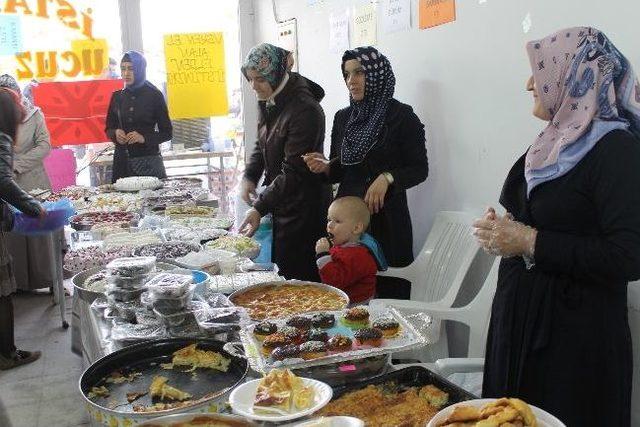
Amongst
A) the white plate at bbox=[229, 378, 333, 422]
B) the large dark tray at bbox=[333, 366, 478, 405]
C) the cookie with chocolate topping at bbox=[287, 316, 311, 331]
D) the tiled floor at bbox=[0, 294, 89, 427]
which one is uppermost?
the cookie with chocolate topping at bbox=[287, 316, 311, 331]

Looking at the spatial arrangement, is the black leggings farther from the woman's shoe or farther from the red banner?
the red banner

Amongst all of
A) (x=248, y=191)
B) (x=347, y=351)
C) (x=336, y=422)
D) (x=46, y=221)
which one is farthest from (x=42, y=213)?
(x=336, y=422)

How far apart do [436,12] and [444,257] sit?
1.19 meters

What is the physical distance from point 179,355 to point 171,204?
2.26m

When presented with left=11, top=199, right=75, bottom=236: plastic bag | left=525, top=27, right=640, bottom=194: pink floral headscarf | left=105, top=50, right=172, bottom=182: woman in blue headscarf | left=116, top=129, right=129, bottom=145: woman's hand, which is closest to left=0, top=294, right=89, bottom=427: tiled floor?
left=11, top=199, right=75, bottom=236: plastic bag

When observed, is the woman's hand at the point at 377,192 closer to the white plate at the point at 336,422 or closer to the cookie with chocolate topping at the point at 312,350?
the cookie with chocolate topping at the point at 312,350

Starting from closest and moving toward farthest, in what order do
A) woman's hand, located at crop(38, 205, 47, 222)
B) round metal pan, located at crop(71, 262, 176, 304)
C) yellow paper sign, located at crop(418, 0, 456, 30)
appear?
round metal pan, located at crop(71, 262, 176, 304)
yellow paper sign, located at crop(418, 0, 456, 30)
woman's hand, located at crop(38, 205, 47, 222)

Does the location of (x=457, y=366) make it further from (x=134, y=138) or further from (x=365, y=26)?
(x=134, y=138)

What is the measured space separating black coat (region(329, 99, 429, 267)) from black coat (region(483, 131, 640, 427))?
1.06 meters

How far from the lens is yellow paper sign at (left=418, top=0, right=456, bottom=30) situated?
9.39ft

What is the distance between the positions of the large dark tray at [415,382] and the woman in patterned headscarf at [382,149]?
1346 millimetres

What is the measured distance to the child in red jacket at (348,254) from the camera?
2516mm

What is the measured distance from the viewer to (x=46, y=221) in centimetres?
356

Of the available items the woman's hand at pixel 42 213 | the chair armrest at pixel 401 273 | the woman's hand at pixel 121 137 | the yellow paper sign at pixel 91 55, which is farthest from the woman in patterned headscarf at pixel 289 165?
the yellow paper sign at pixel 91 55
